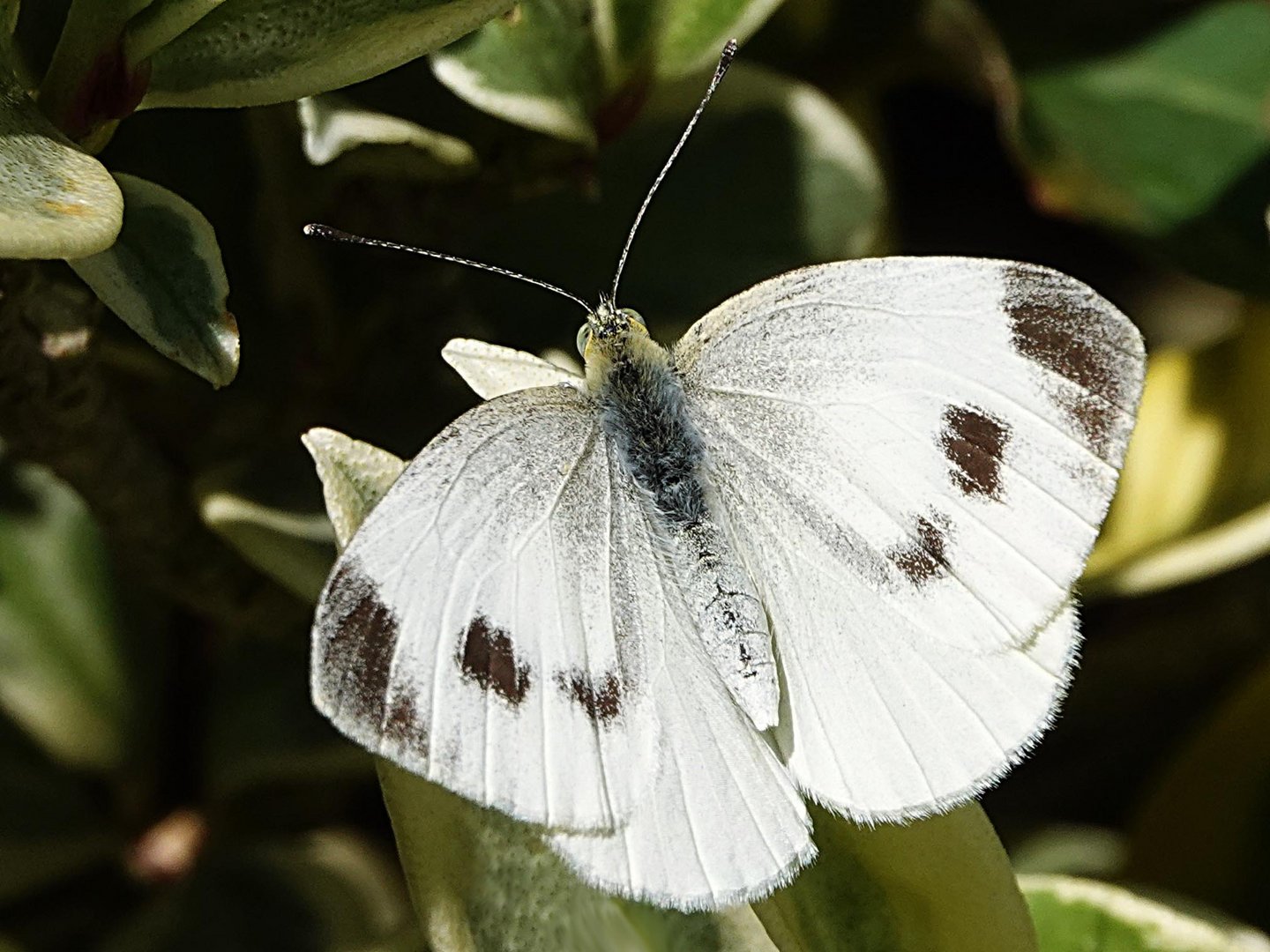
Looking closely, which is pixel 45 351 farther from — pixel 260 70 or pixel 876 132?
pixel 876 132

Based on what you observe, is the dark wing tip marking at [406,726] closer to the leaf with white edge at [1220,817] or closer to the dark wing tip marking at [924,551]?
the dark wing tip marking at [924,551]

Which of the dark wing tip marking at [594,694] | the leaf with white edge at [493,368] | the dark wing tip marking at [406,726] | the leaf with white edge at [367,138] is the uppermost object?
the leaf with white edge at [367,138]

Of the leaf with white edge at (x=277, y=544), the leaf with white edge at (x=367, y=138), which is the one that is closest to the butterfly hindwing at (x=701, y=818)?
the leaf with white edge at (x=277, y=544)

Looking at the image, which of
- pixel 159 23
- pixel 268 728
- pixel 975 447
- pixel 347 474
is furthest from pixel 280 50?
pixel 268 728

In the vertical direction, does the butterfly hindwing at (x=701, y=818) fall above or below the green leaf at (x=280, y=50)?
below

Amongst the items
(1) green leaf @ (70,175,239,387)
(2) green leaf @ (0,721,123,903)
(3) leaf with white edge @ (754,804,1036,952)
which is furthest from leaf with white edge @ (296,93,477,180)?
(2) green leaf @ (0,721,123,903)

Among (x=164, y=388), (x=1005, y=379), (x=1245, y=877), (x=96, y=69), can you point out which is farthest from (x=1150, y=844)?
(x=96, y=69)
